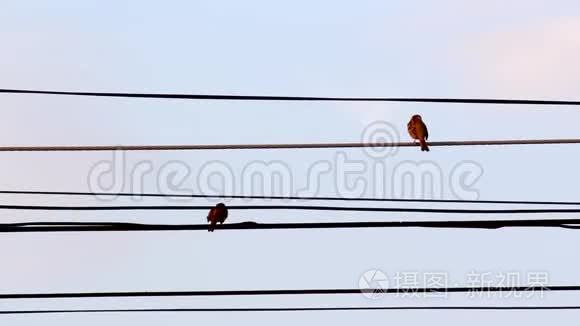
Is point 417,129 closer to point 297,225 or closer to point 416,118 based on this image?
point 416,118

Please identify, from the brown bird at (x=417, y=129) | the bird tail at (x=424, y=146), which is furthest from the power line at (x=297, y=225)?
the brown bird at (x=417, y=129)

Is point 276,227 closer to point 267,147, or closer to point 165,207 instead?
point 267,147

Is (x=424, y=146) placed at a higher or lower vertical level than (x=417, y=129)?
lower

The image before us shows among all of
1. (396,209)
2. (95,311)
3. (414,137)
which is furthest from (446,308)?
(414,137)

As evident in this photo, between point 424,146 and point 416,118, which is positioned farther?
point 416,118

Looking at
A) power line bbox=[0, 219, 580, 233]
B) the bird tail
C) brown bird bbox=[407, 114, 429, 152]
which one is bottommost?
power line bbox=[0, 219, 580, 233]

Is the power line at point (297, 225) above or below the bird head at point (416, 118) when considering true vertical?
below

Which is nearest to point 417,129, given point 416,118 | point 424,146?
point 416,118

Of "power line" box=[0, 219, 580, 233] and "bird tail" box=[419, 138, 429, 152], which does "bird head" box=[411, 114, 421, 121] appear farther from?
"power line" box=[0, 219, 580, 233]

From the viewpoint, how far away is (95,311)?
17062 mm

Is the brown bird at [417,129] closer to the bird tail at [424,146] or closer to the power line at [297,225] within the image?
the bird tail at [424,146]

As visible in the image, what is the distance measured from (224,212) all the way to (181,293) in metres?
9.54

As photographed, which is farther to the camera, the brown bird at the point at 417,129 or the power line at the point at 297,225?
the brown bird at the point at 417,129

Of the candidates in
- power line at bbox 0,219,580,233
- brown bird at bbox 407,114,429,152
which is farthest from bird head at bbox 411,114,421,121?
power line at bbox 0,219,580,233
